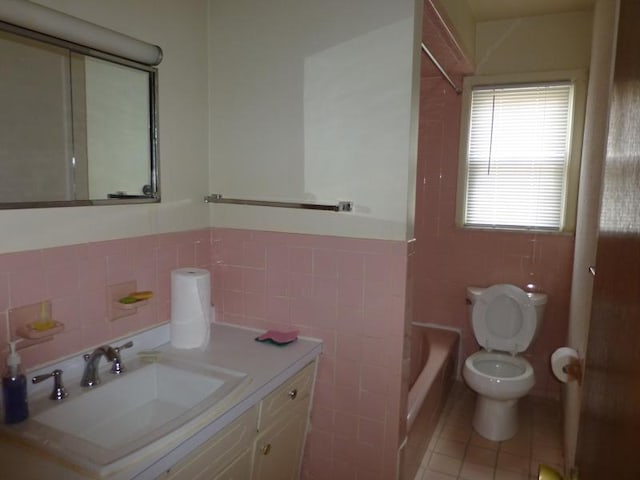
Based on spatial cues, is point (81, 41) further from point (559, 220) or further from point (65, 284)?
point (559, 220)

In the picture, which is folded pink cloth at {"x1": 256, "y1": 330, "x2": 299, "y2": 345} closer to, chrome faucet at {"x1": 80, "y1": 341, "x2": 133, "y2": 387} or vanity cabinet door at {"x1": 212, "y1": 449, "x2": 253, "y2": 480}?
vanity cabinet door at {"x1": 212, "y1": 449, "x2": 253, "y2": 480}

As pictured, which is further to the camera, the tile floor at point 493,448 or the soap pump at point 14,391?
the tile floor at point 493,448

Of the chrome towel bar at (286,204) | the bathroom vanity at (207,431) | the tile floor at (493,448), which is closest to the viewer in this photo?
the bathroom vanity at (207,431)

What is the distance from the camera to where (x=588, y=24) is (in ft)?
8.82

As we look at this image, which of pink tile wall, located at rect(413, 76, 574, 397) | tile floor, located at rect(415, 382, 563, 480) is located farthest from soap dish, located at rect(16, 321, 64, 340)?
pink tile wall, located at rect(413, 76, 574, 397)

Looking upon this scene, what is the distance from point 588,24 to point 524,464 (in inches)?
105

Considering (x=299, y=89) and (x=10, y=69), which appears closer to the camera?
(x=10, y=69)

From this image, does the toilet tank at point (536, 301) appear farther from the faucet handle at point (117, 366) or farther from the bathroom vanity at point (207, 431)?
the faucet handle at point (117, 366)

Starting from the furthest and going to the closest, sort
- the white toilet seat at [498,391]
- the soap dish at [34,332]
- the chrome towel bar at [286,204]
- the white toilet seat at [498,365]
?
the white toilet seat at [498,365] < the white toilet seat at [498,391] < the chrome towel bar at [286,204] < the soap dish at [34,332]

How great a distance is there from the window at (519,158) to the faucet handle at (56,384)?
2.62 m

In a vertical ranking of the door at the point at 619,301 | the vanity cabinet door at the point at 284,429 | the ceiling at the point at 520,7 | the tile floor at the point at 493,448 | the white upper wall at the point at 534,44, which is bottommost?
the tile floor at the point at 493,448

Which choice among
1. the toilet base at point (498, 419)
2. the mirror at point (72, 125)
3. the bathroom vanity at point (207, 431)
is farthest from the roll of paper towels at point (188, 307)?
the toilet base at point (498, 419)

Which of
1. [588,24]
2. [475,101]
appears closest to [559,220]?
[475,101]

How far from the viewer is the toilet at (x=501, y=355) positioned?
2.55m
